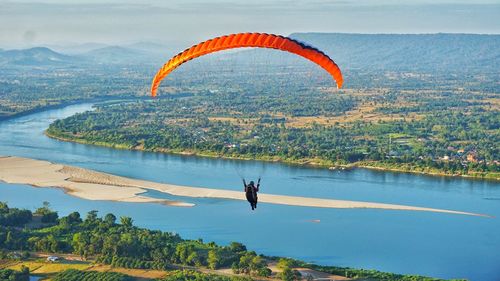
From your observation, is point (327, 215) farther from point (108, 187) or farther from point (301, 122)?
point (301, 122)

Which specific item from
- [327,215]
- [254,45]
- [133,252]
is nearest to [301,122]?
[327,215]

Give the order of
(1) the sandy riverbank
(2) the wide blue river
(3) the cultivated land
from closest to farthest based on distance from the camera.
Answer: (2) the wide blue river → (1) the sandy riverbank → (3) the cultivated land

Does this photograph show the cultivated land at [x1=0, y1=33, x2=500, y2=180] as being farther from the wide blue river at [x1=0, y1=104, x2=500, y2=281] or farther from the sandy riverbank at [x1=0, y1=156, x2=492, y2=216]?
the sandy riverbank at [x1=0, y1=156, x2=492, y2=216]

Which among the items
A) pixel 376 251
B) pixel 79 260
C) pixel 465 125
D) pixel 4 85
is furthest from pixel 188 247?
pixel 4 85

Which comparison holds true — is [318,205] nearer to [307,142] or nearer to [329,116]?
[307,142]

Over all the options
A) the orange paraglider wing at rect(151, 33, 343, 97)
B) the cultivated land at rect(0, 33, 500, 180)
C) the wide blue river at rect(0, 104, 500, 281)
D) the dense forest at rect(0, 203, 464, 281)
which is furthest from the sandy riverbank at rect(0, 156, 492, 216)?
the orange paraglider wing at rect(151, 33, 343, 97)

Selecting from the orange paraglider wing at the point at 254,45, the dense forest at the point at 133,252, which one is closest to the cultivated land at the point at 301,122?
the dense forest at the point at 133,252
